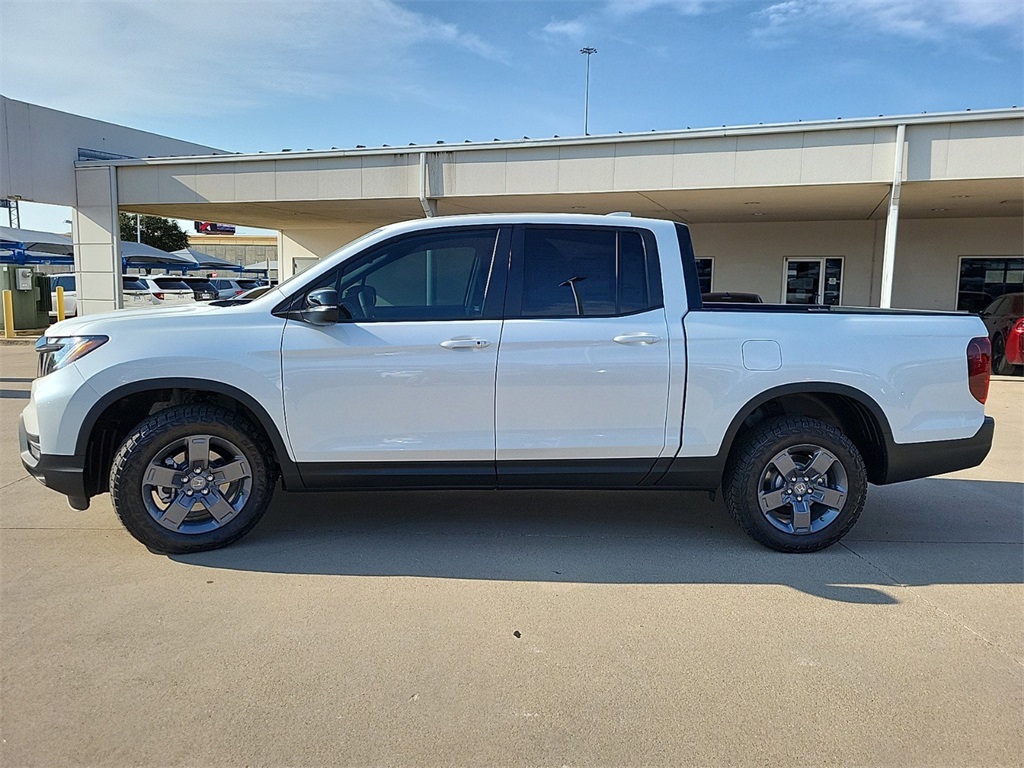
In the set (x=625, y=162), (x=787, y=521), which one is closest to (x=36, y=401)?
(x=787, y=521)

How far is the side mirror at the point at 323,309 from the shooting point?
4.12m

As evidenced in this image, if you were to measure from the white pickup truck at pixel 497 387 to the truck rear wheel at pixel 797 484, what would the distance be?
0.01 metres

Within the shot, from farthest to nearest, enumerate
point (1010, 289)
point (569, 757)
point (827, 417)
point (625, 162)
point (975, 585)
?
point (1010, 289) < point (625, 162) < point (827, 417) < point (975, 585) < point (569, 757)

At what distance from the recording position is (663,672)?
123 inches

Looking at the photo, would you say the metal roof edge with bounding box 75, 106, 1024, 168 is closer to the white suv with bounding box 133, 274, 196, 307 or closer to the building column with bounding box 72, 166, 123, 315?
the building column with bounding box 72, 166, 123, 315

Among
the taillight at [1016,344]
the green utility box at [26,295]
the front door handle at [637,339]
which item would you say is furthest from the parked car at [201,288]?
the front door handle at [637,339]

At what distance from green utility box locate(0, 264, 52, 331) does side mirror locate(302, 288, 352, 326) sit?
784 inches

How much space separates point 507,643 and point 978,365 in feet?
10.7

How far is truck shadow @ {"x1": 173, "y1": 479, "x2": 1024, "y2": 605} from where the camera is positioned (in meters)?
4.18

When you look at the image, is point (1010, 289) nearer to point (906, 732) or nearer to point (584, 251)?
point (584, 251)

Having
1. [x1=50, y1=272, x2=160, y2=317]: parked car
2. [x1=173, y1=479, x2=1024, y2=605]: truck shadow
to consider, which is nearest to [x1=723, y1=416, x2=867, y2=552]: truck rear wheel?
[x1=173, y1=479, x2=1024, y2=605]: truck shadow

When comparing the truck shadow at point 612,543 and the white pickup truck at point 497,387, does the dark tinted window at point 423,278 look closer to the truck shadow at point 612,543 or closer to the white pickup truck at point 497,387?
the white pickup truck at point 497,387

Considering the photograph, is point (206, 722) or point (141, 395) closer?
point (206, 722)

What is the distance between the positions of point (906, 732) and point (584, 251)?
9.43ft
